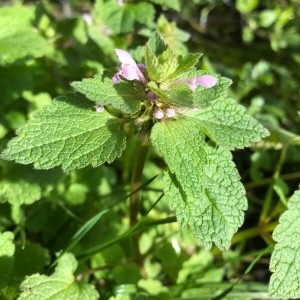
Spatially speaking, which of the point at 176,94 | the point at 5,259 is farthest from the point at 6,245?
the point at 176,94

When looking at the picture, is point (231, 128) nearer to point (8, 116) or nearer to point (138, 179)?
point (138, 179)

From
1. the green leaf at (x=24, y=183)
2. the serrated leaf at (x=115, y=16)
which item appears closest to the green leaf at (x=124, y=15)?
the serrated leaf at (x=115, y=16)

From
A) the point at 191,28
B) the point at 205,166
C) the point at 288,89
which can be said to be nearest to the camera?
the point at 205,166

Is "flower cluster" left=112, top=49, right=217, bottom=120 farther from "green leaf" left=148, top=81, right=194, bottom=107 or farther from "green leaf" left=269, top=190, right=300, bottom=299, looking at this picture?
"green leaf" left=269, top=190, right=300, bottom=299

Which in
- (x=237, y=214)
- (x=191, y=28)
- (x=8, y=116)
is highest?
(x=8, y=116)

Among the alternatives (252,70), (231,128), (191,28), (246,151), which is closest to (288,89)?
(252,70)

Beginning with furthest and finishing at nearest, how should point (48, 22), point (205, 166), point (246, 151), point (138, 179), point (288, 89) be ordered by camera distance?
point (288, 89) < point (246, 151) < point (48, 22) < point (138, 179) < point (205, 166)

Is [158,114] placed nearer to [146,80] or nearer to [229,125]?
[146,80]

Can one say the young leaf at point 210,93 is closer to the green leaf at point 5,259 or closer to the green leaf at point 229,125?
the green leaf at point 229,125

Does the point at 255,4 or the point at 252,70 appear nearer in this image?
the point at 252,70
